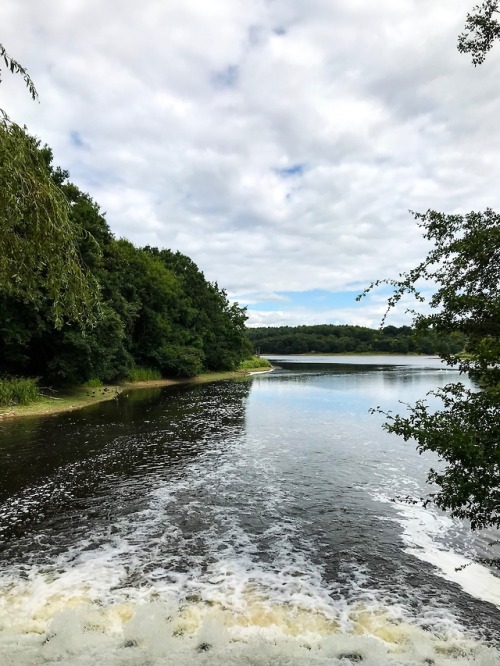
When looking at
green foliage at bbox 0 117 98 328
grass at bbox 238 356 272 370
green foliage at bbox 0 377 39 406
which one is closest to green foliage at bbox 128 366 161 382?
→ green foliage at bbox 0 377 39 406

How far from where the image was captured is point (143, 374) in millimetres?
48125

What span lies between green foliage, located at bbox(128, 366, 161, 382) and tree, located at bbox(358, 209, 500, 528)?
40299mm

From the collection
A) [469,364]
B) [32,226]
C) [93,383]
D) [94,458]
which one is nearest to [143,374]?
[93,383]

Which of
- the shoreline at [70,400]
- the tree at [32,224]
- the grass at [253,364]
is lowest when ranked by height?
the shoreline at [70,400]

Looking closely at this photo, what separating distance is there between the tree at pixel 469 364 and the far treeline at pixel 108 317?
21.5ft

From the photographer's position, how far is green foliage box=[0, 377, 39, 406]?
82.3 ft

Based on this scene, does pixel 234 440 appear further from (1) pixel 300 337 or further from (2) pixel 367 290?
(1) pixel 300 337

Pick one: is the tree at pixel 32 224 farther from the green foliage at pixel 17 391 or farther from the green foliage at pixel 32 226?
the green foliage at pixel 17 391

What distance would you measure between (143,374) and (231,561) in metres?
41.4

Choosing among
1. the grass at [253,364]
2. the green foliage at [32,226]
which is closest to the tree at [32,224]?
the green foliage at [32,226]

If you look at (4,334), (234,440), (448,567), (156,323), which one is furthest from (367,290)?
(156,323)

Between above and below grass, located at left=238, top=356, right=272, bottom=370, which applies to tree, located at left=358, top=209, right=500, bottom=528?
above

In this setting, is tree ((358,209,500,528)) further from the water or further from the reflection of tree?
the reflection of tree

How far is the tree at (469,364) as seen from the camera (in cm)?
535
